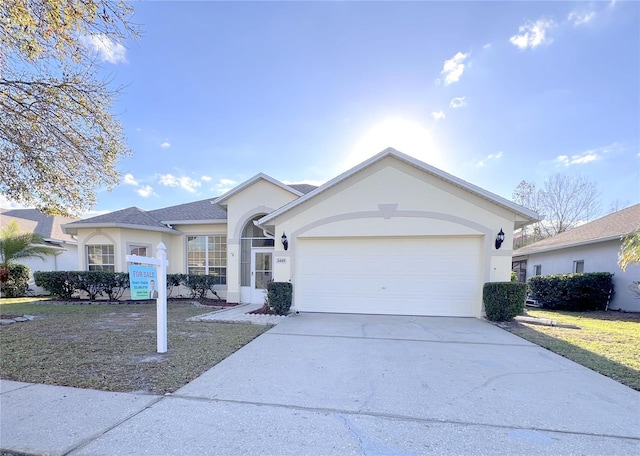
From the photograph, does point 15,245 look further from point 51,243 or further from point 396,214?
point 396,214

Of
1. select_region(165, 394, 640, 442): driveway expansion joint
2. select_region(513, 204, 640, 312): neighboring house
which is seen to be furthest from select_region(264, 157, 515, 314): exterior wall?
select_region(513, 204, 640, 312): neighboring house

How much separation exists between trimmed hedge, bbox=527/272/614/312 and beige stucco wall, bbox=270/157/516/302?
22.7 ft

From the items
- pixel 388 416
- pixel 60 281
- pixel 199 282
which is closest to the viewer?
pixel 388 416

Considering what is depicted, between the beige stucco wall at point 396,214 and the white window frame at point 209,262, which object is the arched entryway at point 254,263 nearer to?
the white window frame at point 209,262

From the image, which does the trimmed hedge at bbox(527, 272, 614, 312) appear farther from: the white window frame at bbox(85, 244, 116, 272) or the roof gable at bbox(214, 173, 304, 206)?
the white window frame at bbox(85, 244, 116, 272)

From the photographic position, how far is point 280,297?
8930 mm

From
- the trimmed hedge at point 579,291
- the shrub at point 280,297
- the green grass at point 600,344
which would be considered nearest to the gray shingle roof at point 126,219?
the shrub at point 280,297

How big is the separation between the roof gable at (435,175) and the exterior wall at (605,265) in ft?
23.5

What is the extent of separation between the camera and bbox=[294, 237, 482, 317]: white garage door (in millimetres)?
8695

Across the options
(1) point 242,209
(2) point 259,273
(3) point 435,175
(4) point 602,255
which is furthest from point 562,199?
(1) point 242,209

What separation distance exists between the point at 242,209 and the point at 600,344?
458 inches

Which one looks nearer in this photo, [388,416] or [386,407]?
[388,416]

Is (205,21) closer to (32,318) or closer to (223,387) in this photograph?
(223,387)

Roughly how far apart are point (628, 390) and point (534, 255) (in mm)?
17266
